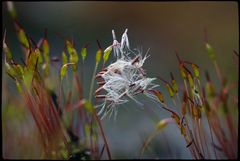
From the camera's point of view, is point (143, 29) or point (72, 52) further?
point (143, 29)

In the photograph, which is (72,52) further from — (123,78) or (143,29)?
(143,29)

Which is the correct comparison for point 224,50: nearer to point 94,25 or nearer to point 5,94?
point 94,25

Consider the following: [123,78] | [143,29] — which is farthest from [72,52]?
[143,29]

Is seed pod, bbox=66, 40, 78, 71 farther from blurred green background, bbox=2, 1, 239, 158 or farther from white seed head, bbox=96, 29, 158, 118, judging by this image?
blurred green background, bbox=2, 1, 239, 158

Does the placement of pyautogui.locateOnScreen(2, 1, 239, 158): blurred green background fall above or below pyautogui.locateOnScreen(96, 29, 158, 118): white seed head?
above

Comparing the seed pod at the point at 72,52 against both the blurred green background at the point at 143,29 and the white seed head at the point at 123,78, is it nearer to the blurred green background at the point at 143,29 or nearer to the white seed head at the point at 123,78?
the white seed head at the point at 123,78

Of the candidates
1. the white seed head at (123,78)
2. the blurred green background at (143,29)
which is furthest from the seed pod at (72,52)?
the blurred green background at (143,29)

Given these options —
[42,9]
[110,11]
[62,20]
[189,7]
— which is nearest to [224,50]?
[189,7]

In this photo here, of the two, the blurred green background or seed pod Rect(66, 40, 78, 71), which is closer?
seed pod Rect(66, 40, 78, 71)

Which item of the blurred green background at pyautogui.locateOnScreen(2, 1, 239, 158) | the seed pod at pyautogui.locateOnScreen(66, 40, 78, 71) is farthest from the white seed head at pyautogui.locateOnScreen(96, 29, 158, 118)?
the blurred green background at pyautogui.locateOnScreen(2, 1, 239, 158)

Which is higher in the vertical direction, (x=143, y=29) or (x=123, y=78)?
(x=143, y=29)
